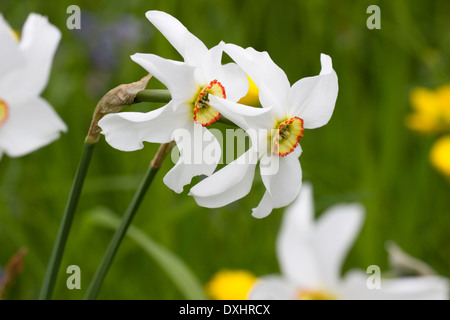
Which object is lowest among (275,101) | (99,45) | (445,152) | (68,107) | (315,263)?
(315,263)

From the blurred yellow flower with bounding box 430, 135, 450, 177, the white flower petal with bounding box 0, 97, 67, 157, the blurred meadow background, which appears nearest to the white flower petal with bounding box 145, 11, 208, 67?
the white flower petal with bounding box 0, 97, 67, 157

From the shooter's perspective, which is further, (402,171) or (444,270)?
(402,171)

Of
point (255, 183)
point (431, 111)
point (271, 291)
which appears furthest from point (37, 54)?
point (431, 111)

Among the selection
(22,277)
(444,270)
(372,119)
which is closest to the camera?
(22,277)

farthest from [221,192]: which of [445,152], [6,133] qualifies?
[445,152]

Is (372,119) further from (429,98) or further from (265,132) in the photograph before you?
(265,132)

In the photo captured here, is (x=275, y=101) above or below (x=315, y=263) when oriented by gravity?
above

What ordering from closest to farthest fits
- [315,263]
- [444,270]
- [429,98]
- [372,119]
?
[315,263]
[444,270]
[429,98]
[372,119]
